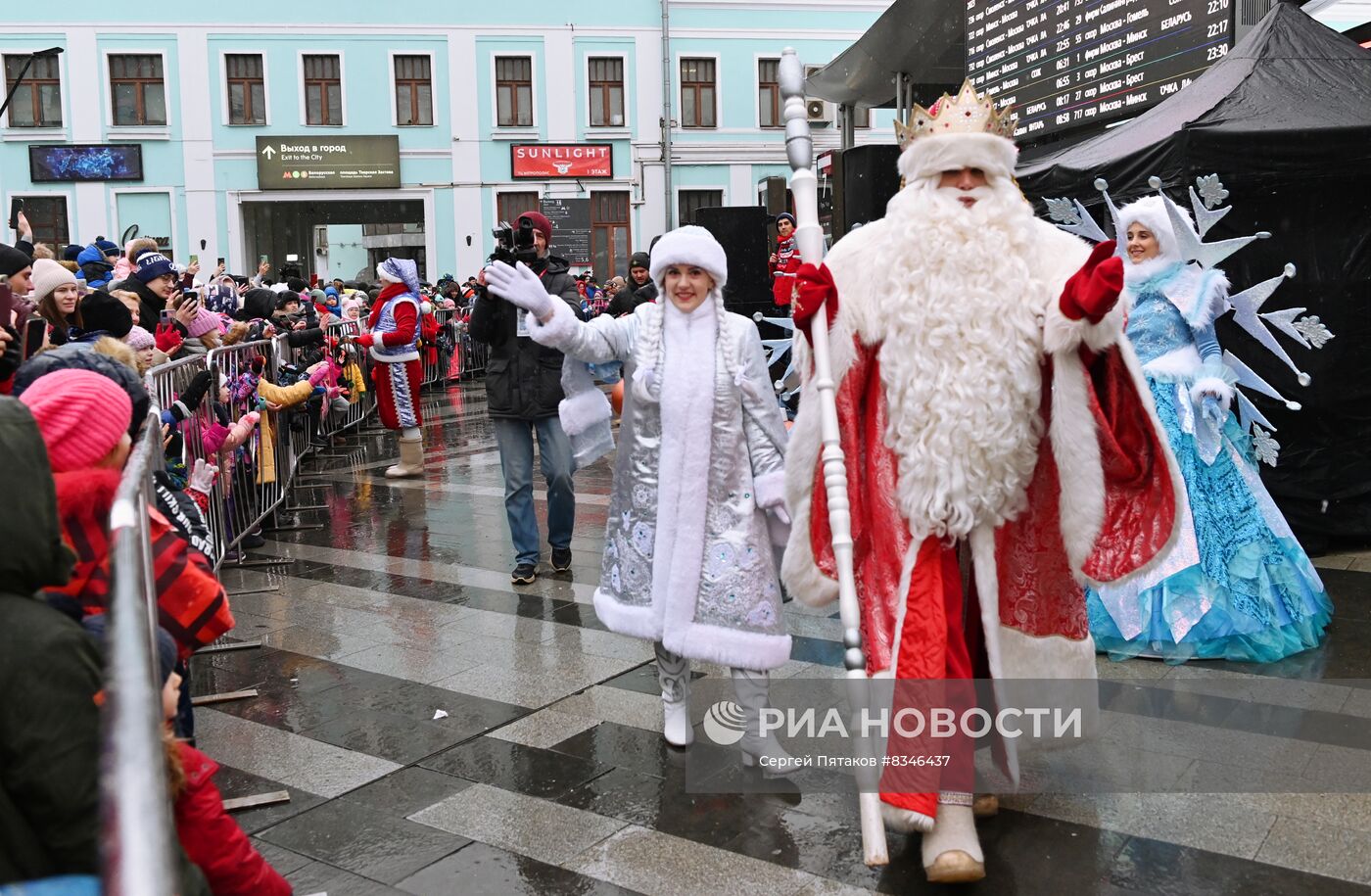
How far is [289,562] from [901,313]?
5.05 m

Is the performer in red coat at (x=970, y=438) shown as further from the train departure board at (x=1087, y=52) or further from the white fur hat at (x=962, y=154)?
the train departure board at (x=1087, y=52)

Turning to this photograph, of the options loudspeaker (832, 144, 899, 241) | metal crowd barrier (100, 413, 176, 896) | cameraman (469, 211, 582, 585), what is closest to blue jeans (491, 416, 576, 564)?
cameraman (469, 211, 582, 585)

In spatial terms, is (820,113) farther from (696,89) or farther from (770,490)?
(770,490)

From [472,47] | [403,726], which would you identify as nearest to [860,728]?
[403,726]

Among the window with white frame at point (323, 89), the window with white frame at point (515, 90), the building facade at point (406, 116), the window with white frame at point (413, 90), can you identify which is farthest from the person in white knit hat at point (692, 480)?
the window with white frame at point (323, 89)

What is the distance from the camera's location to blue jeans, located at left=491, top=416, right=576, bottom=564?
22.3ft

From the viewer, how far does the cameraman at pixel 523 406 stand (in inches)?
266

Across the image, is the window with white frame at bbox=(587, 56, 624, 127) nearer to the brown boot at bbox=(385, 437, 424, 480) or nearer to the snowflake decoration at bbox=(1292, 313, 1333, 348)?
the brown boot at bbox=(385, 437, 424, 480)

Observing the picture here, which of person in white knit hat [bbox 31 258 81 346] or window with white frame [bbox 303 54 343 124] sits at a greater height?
window with white frame [bbox 303 54 343 124]

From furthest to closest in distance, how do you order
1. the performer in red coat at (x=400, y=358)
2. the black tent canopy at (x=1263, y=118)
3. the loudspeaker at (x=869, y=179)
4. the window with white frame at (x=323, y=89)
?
the window with white frame at (x=323, y=89)
the performer in red coat at (x=400, y=358)
the loudspeaker at (x=869, y=179)
the black tent canopy at (x=1263, y=118)

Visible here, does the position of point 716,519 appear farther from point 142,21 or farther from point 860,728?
point 142,21

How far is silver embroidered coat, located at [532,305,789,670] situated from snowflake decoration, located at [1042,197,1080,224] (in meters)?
3.08

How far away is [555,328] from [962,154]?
150 cm

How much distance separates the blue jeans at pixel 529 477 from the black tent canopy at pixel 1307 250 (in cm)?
345
